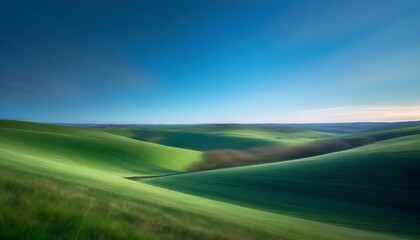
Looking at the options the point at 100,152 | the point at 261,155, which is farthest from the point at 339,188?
the point at 261,155

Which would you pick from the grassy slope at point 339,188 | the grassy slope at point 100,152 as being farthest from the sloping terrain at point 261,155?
the grassy slope at point 339,188

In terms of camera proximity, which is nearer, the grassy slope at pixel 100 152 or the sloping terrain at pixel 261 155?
the grassy slope at pixel 100 152

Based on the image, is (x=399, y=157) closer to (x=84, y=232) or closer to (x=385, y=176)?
(x=385, y=176)

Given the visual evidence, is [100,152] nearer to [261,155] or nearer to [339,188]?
[339,188]

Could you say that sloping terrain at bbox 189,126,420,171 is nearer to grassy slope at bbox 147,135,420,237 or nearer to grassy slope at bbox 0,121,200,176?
grassy slope at bbox 0,121,200,176

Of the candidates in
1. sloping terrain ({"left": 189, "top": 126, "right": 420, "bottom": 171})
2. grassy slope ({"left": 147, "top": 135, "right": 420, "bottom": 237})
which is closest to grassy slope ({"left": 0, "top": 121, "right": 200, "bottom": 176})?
sloping terrain ({"left": 189, "top": 126, "right": 420, "bottom": 171})

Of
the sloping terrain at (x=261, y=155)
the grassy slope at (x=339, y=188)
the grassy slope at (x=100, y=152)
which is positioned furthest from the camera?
the sloping terrain at (x=261, y=155)

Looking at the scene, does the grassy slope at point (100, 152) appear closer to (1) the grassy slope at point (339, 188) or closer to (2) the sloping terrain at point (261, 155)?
(2) the sloping terrain at point (261, 155)

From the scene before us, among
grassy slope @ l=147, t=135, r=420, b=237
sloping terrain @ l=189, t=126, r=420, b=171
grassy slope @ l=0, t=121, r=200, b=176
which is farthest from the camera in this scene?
sloping terrain @ l=189, t=126, r=420, b=171

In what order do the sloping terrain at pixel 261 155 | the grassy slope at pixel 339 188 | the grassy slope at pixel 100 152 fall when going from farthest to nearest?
the sloping terrain at pixel 261 155
the grassy slope at pixel 100 152
the grassy slope at pixel 339 188
